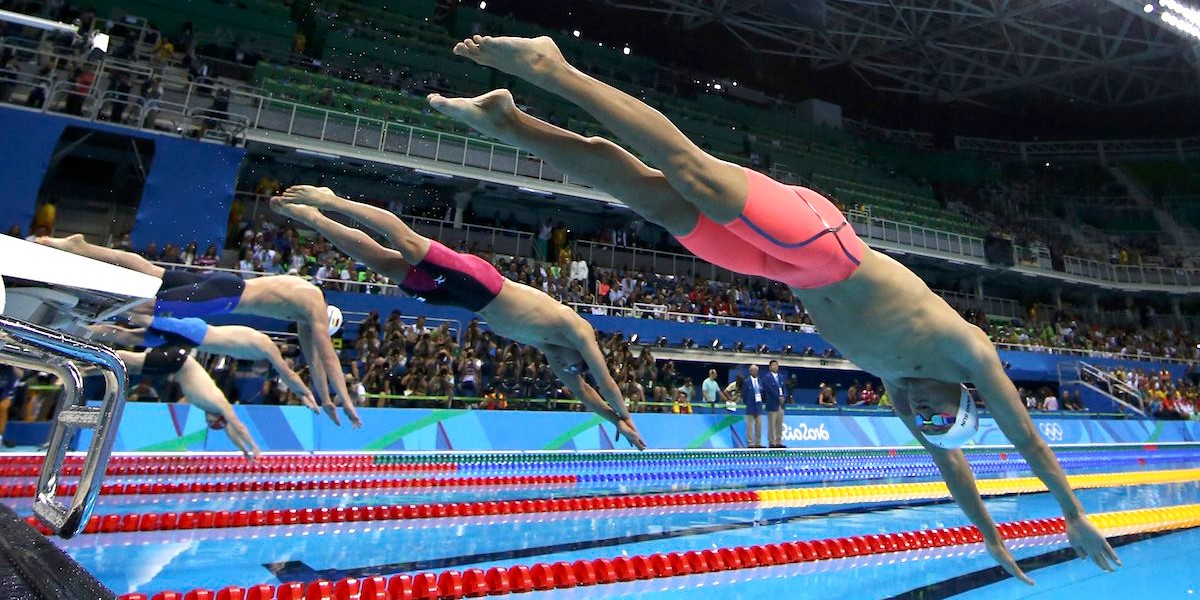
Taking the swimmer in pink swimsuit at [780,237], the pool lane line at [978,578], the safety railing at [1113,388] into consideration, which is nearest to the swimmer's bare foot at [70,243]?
the swimmer in pink swimsuit at [780,237]

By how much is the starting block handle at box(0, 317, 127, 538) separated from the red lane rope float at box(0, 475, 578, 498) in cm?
386

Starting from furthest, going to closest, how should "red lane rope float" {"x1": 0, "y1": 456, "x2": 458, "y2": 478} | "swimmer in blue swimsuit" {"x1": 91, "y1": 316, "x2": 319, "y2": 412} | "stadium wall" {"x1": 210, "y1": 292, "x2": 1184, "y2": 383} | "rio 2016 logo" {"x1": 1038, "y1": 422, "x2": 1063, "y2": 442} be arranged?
"rio 2016 logo" {"x1": 1038, "y1": 422, "x2": 1063, "y2": 442}
"stadium wall" {"x1": 210, "y1": 292, "x2": 1184, "y2": 383}
"red lane rope float" {"x1": 0, "y1": 456, "x2": 458, "y2": 478}
"swimmer in blue swimsuit" {"x1": 91, "y1": 316, "x2": 319, "y2": 412}

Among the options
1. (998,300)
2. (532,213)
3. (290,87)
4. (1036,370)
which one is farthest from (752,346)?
(998,300)

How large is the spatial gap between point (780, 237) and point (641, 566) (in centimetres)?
256

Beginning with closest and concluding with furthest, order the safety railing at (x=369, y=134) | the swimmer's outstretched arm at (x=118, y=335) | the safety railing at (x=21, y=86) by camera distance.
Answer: the swimmer's outstretched arm at (x=118, y=335) → the safety railing at (x=21, y=86) → the safety railing at (x=369, y=134)

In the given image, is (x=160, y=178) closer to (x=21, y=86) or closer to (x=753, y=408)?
(x=21, y=86)

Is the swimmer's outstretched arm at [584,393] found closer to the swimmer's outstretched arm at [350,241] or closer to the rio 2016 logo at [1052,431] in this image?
the swimmer's outstretched arm at [350,241]

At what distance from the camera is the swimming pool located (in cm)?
403

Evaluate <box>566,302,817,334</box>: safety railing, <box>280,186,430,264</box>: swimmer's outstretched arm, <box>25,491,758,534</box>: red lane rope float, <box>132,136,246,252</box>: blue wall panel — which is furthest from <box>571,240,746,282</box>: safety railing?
<box>280,186,430,264</box>: swimmer's outstretched arm

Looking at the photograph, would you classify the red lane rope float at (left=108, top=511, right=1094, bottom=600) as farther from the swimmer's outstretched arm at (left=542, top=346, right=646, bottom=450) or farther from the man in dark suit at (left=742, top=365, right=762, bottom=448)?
the man in dark suit at (left=742, top=365, right=762, bottom=448)

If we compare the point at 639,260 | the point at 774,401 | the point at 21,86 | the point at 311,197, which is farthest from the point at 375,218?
the point at 639,260

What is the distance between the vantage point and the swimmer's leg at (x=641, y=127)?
2.35 metres

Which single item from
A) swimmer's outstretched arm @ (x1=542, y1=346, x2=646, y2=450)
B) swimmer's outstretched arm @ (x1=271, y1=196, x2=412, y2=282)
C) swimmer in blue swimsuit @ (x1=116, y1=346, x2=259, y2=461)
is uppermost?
swimmer's outstretched arm @ (x1=271, y1=196, x2=412, y2=282)

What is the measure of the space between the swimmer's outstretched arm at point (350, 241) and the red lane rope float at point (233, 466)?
389 centimetres
